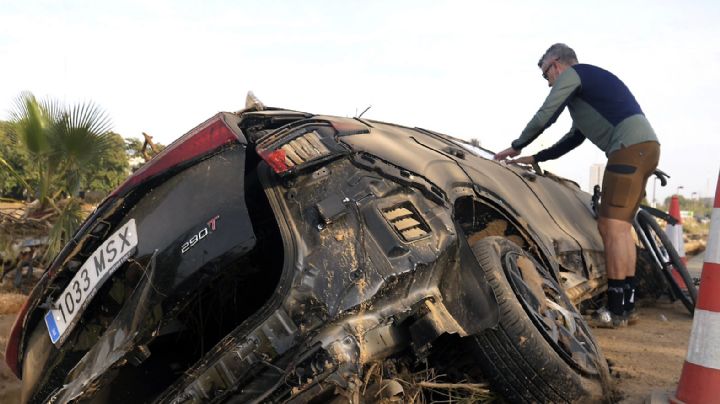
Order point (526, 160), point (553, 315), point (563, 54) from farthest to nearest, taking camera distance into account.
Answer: point (526, 160), point (563, 54), point (553, 315)

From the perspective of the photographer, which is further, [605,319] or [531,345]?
[605,319]

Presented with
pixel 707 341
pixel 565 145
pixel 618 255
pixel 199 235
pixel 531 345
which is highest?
pixel 199 235

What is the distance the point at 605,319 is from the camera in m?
4.21

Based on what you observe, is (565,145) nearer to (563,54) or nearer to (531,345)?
(563,54)

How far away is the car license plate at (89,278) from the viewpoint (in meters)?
2.22

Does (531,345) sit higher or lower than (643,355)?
higher

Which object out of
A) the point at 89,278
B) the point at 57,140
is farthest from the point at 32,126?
the point at 89,278

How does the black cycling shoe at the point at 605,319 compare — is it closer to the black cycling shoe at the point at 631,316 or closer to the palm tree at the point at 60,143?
the black cycling shoe at the point at 631,316

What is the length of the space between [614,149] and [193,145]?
298 cm

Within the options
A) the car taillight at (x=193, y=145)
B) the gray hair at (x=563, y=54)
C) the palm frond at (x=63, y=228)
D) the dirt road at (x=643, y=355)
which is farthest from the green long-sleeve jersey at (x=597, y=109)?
the palm frond at (x=63, y=228)

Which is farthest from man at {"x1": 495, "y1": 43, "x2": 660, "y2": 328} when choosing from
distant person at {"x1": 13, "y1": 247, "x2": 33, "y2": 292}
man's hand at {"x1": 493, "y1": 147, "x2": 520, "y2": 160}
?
distant person at {"x1": 13, "y1": 247, "x2": 33, "y2": 292}

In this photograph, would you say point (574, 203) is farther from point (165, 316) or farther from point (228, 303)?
point (165, 316)

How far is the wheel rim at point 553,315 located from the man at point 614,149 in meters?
1.60

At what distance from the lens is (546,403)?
2273mm
